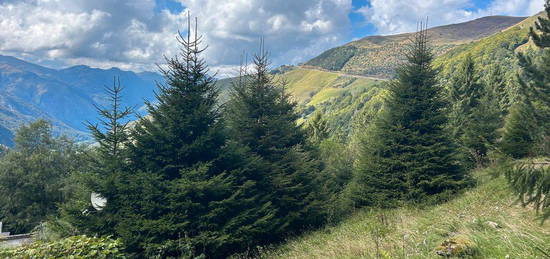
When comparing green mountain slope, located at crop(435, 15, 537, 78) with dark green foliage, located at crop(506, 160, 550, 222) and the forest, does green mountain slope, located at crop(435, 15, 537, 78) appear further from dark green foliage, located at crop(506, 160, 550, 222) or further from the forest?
dark green foliage, located at crop(506, 160, 550, 222)

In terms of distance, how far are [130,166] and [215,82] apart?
13.7ft

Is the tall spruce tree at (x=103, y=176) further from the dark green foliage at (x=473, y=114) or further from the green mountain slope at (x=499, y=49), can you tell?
the green mountain slope at (x=499, y=49)

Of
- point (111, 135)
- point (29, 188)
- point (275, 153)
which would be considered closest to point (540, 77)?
point (275, 153)

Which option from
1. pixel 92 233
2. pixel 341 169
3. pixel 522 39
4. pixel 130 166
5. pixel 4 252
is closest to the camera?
pixel 4 252

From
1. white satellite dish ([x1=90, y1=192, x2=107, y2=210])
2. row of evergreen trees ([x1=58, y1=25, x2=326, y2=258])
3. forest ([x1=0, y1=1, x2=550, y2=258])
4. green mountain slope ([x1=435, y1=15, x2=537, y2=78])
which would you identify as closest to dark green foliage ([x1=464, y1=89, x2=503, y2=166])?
forest ([x1=0, y1=1, x2=550, y2=258])

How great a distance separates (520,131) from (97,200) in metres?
20.5

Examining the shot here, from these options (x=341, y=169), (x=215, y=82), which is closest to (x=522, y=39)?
(x=341, y=169)

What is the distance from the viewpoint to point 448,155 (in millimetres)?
13258

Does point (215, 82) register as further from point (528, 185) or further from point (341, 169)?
point (341, 169)

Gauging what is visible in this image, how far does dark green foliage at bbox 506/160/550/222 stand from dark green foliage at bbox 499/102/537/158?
14.2 metres

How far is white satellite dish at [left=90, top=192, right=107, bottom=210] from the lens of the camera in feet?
30.2

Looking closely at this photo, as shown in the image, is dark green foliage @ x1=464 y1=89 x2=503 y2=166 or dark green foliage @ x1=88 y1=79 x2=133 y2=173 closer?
dark green foliage @ x1=88 y1=79 x2=133 y2=173

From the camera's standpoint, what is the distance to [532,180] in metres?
3.60

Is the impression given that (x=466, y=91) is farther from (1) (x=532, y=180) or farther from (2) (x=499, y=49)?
(2) (x=499, y=49)
